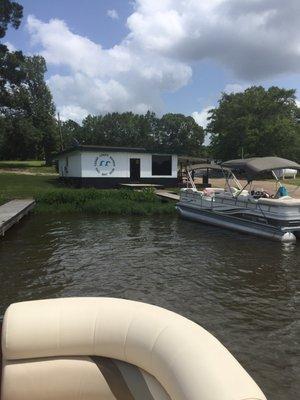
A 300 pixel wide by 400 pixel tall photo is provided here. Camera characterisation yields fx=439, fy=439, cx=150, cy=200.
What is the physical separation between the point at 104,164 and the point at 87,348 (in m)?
28.1

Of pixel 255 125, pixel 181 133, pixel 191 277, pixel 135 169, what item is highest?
pixel 181 133

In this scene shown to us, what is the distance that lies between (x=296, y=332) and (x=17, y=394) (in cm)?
524

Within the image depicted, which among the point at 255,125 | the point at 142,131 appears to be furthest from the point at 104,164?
the point at 142,131

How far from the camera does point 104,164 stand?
31.3 meters

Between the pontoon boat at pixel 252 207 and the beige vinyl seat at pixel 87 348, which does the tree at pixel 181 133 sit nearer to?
the pontoon boat at pixel 252 207

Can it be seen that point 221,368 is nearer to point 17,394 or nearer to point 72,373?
point 72,373

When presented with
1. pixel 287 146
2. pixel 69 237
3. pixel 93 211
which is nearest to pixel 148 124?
pixel 287 146

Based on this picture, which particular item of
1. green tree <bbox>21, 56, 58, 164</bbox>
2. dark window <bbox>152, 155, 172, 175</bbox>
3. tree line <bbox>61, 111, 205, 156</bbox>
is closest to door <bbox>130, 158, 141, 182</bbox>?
dark window <bbox>152, 155, 172, 175</bbox>

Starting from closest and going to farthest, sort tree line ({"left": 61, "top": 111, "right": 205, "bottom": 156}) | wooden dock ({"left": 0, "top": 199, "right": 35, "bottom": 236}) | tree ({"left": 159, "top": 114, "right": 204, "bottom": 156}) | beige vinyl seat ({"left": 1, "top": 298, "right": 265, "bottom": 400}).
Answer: beige vinyl seat ({"left": 1, "top": 298, "right": 265, "bottom": 400})
wooden dock ({"left": 0, "top": 199, "right": 35, "bottom": 236})
tree line ({"left": 61, "top": 111, "right": 205, "bottom": 156})
tree ({"left": 159, "top": 114, "right": 204, "bottom": 156})

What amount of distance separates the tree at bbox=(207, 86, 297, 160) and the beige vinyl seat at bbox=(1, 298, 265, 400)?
155 feet

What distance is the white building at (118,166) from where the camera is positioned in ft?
101

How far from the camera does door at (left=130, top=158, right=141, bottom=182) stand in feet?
106

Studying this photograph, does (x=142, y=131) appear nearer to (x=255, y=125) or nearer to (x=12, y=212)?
(x=255, y=125)

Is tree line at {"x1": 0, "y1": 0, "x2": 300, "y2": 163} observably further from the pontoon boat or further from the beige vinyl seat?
the beige vinyl seat
